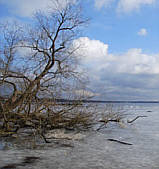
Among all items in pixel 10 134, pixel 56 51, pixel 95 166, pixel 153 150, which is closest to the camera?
pixel 95 166

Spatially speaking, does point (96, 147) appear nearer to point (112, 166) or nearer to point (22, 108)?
point (112, 166)

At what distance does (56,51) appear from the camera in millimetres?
10383

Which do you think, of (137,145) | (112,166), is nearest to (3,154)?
(112,166)

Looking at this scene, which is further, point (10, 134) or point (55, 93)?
point (55, 93)

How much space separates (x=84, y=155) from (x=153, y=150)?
2.33 m

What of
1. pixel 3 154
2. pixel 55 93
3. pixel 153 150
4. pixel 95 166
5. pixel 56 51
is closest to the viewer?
Answer: pixel 95 166

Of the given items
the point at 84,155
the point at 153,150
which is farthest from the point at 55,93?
the point at 153,150

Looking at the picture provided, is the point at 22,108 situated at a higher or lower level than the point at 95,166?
higher

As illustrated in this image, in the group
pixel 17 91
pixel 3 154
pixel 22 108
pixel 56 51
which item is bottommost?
pixel 3 154

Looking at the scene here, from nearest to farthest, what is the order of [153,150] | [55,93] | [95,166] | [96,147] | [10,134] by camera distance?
[95,166]
[153,150]
[96,147]
[10,134]
[55,93]

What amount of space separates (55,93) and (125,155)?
4.11 metres

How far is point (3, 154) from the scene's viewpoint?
6195 millimetres

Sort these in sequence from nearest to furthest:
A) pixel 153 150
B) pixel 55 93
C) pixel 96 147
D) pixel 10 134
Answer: pixel 153 150, pixel 96 147, pixel 10 134, pixel 55 93

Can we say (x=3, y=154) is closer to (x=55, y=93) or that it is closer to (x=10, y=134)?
(x=10, y=134)
